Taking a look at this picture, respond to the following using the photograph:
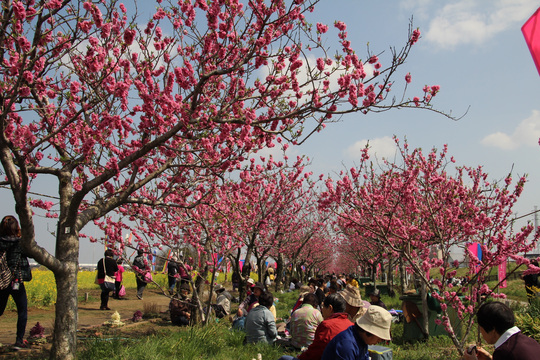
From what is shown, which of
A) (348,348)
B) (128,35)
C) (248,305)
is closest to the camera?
(348,348)

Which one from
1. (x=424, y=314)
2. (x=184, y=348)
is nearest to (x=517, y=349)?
(x=184, y=348)

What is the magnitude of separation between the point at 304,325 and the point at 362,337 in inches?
118

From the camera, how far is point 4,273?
6414 mm

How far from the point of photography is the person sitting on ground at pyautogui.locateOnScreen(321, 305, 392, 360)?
3562 mm

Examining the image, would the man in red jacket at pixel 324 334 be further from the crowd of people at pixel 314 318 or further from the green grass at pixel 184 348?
the green grass at pixel 184 348

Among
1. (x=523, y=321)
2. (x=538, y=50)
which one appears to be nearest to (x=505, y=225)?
(x=523, y=321)

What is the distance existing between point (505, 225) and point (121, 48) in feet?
20.8

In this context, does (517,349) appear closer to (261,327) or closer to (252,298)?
(261,327)

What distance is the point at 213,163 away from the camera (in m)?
6.73

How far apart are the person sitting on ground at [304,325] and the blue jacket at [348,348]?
9.41ft

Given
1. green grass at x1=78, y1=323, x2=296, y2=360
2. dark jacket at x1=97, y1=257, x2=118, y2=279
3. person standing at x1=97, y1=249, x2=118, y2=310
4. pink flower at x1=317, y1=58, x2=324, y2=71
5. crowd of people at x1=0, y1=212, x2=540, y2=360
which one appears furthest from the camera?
dark jacket at x1=97, y1=257, x2=118, y2=279

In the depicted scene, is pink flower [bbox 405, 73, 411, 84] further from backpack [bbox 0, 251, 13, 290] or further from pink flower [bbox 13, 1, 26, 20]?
backpack [bbox 0, 251, 13, 290]

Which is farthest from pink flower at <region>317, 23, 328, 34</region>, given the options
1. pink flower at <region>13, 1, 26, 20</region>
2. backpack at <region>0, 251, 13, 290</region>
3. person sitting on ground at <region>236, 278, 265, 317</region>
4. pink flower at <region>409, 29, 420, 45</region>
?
backpack at <region>0, 251, 13, 290</region>

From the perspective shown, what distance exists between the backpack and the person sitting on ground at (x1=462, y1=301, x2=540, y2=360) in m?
6.13
